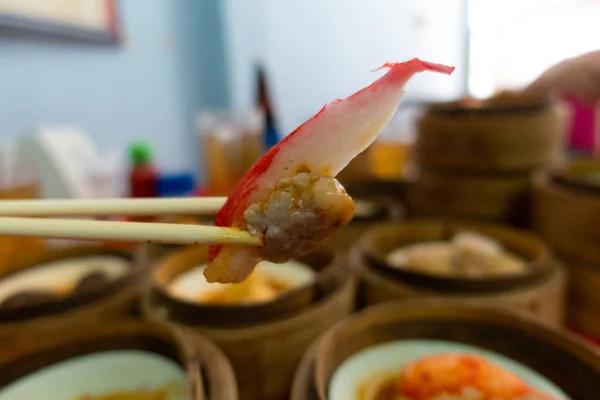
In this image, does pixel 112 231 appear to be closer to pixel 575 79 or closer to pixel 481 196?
pixel 575 79

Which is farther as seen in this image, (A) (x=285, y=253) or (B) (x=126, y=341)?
(B) (x=126, y=341)

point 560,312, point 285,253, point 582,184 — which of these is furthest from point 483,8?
point 285,253

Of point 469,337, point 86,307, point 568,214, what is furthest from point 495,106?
point 86,307

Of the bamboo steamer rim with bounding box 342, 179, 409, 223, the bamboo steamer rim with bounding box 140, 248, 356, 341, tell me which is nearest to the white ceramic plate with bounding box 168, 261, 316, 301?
the bamboo steamer rim with bounding box 140, 248, 356, 341

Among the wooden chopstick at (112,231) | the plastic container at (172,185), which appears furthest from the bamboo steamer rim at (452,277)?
the plastic container at (172,185)

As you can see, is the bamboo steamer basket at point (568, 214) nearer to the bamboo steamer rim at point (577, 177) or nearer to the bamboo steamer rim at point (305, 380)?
the bamboo steamer rim at point (577, 177)

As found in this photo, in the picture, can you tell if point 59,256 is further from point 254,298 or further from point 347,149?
point 347,149
